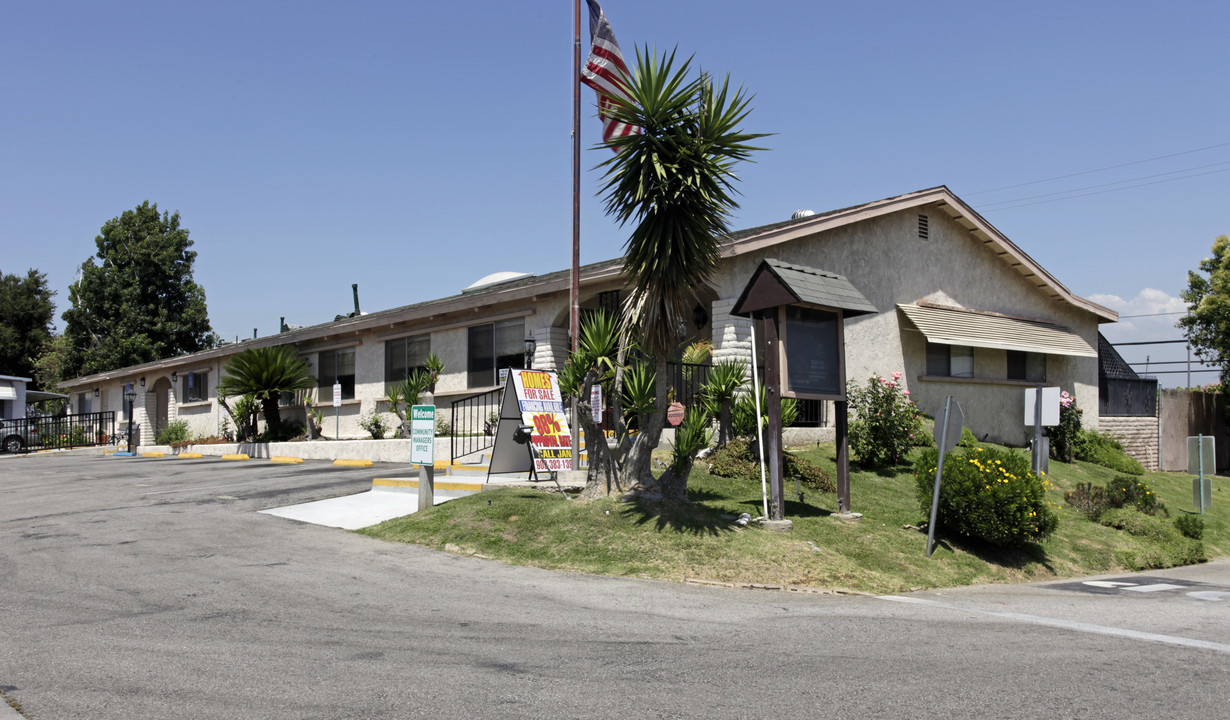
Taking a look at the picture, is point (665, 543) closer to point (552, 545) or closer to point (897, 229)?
point (552, 545)

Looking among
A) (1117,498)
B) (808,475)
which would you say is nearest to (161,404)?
(808,475)

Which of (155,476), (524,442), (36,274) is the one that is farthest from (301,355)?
(36,274)

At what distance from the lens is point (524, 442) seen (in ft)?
42.9

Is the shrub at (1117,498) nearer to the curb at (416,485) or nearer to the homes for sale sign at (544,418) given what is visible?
the homes for sale sign at (544,418)

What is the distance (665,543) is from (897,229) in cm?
1376

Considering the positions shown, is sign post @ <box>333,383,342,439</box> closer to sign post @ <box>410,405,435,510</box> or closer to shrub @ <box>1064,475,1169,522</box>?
sign post @ <box>410,405,435,510</box>

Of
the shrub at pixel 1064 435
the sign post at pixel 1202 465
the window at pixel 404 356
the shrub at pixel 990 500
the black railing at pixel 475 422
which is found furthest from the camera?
the window at pixel 404 356

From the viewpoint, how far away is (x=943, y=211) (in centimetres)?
2222

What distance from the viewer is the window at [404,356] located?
24.6 metres

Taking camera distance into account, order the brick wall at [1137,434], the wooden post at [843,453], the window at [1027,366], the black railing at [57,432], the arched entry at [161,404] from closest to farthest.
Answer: the wooden post at [843,453] < the window at [1027,366] < the brick wall at [1137,434] < the black railing at [57,432] < the arched entry at [161,404]

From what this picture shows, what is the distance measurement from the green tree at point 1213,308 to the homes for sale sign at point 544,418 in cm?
2482

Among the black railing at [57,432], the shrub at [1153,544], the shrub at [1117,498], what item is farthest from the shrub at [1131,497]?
the black railing at [57,432]

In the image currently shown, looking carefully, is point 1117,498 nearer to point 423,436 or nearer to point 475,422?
point 423,436

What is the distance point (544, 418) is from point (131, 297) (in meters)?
41.0
